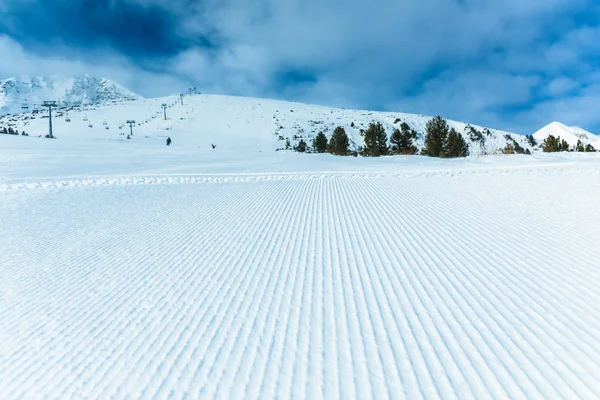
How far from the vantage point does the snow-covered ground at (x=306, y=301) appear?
175 centimetres

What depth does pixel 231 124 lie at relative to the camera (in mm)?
49875

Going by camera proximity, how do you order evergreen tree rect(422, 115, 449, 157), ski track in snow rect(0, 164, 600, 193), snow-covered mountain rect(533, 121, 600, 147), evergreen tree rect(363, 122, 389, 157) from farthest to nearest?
snow-covered mountain rect(533, 121, 600, 147) < evergreen tree rect(363, 122, 389, 157) < evergreen tree rect(422, 115, 449, 157) < ski track in snow rect(0, 164, 600, 193)

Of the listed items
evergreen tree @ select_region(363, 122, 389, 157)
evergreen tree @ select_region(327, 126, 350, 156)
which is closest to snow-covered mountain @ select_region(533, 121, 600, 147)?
evergreen tree @ select_region(363, 122, 389, 157)

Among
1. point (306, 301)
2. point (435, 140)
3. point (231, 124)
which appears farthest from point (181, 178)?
point (231, 124)

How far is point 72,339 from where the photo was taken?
7.10ft

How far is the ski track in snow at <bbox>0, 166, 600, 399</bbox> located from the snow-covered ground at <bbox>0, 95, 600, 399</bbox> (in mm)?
13

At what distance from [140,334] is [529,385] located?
2190 mm

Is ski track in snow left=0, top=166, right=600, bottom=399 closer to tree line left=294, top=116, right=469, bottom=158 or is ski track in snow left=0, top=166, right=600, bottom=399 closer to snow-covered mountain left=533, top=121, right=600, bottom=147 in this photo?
tree line left=294, top=116, right=469, bottom=158

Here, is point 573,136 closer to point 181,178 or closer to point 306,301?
point 181,178

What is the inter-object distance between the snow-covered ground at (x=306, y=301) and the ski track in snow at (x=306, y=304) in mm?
13

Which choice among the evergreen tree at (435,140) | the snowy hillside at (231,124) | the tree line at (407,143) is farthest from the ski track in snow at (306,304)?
the snowy hillside at (231,124)

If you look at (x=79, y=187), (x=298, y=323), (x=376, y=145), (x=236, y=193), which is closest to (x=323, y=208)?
(x=236, y=193)

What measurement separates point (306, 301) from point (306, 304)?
0.16 feet

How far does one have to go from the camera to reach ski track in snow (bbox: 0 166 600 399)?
1746mm
